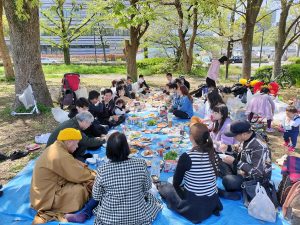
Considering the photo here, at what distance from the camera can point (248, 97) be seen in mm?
7922

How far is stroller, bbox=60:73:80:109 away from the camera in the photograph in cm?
841

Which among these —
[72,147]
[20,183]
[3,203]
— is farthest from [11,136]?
[72,147]

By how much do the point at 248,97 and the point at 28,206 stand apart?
6465 millimetres

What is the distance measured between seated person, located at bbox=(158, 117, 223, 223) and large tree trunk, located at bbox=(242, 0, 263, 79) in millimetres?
9339

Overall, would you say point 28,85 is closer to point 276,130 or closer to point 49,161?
point 49,161

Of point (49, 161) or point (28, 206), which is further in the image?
point (28, 206)

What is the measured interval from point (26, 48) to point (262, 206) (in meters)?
7.19

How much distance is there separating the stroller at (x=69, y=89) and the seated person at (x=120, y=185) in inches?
236

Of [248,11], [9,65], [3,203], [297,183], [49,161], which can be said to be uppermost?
[248,11]

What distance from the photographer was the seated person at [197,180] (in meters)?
2.93

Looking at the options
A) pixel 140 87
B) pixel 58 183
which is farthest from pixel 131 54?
pixel 58 183

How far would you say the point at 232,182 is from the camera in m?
3.64

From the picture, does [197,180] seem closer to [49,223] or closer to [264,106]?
[49,223]

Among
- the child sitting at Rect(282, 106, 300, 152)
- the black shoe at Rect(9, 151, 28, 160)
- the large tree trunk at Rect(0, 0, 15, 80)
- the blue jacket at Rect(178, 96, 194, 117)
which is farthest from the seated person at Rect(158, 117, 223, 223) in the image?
the large tree trunk at Rect(0, 0, 15, 80)
